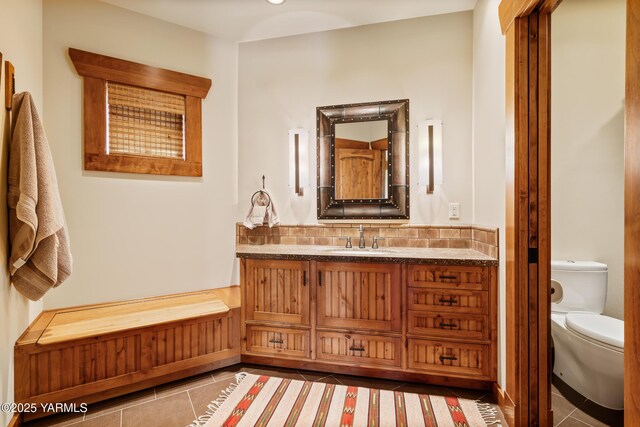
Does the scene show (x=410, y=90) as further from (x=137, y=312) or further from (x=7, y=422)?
(x=7, y=422)

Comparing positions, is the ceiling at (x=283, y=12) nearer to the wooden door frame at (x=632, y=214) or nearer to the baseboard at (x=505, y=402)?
the wooden door frame at (x=632, y=214)

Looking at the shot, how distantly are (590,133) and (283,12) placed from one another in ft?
8.00

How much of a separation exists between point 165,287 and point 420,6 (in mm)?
2990

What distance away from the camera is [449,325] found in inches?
78.4

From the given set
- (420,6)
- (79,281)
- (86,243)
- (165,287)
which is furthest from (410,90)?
(79,281)

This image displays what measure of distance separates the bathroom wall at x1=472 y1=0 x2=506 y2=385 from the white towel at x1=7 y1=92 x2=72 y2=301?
2445mm

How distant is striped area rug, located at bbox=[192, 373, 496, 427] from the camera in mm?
1684

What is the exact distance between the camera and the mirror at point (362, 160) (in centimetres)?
258

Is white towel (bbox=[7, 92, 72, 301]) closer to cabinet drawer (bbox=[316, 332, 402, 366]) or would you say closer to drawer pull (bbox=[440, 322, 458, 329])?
cabinet drawer (bbox=[316, 332, 402, 366])

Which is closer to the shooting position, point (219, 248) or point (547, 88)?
point (547, 88)

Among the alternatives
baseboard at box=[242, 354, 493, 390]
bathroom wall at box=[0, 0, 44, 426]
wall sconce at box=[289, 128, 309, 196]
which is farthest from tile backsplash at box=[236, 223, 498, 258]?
bathroom wall at box=[0, 0, 44, 426]

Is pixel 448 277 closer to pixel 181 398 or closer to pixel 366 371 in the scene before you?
pixel 366 371

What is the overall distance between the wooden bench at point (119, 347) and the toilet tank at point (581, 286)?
2260mm

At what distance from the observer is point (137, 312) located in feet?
7.13
